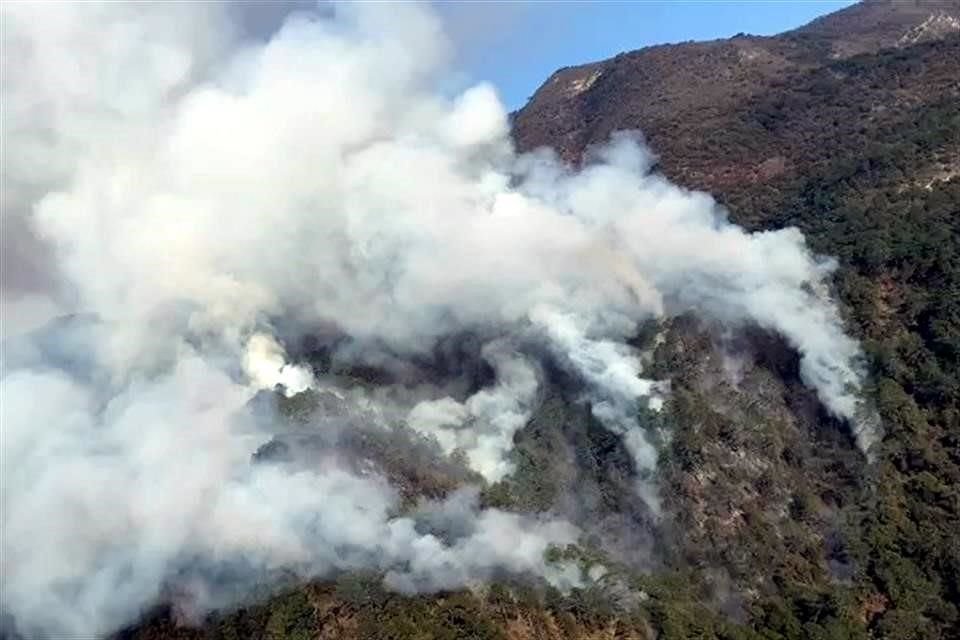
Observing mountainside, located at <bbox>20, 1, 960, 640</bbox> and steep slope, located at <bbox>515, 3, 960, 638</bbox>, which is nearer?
mountainside, located at <bbox>20, 1, 960, 640</bbox>

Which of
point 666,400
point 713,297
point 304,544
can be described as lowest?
point 304,544

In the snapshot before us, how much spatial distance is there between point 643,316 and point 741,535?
27.3 metres

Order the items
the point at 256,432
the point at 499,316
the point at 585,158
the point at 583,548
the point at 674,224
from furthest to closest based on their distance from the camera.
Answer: the point at 585,158
the point at 674,224
the point at 499,316
the point at 256,432
the point at 583,548

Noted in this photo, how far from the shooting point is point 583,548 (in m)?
78.1

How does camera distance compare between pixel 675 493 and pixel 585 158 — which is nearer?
pixel 675 493

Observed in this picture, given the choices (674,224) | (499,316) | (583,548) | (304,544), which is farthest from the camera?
(674,224)

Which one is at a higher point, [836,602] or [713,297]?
[713,297]

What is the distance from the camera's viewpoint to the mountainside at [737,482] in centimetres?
7031

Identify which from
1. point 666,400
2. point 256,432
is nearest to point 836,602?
point 666,400

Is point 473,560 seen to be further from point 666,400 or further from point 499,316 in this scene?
point 499,316

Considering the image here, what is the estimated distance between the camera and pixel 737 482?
87438 mm

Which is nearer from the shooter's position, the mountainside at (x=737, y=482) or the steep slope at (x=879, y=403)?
the mountainside at (x=737, y=482)

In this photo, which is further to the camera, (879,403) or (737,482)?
(879,403)

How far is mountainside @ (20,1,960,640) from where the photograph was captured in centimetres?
7031
